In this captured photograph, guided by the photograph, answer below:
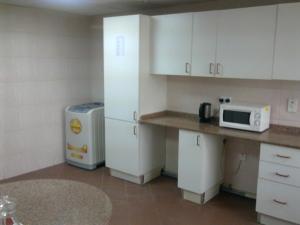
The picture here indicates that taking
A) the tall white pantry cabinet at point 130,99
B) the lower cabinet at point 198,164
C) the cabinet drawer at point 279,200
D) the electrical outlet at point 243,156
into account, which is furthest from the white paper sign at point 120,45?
the cabinet drawer at point 279,200

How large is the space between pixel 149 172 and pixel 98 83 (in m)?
1.72

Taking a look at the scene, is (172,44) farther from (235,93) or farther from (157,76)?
(235,93)

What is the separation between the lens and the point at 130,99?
12.1 feet

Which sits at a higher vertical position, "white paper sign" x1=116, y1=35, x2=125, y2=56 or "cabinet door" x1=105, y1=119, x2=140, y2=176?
"white paper sign" x1=116, y1=35, x2=125, y2=56

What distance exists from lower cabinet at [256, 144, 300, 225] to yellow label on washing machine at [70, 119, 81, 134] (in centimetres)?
254

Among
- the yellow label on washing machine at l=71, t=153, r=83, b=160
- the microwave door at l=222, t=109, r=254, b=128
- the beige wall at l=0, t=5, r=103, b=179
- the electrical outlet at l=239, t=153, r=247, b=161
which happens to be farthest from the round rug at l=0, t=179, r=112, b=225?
the yellow label on washing machine at l=71, t=153, r=83, b=160

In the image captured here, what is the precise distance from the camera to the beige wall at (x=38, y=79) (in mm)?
3893

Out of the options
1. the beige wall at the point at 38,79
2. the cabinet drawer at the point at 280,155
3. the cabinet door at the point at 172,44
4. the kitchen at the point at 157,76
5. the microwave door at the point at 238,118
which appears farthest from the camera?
the beige wall at the point at 38,79

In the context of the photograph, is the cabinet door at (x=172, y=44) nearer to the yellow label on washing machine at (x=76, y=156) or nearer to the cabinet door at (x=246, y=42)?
the cabinet door at (x=246, y=42)

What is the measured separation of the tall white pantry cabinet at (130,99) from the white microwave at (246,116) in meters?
0.98

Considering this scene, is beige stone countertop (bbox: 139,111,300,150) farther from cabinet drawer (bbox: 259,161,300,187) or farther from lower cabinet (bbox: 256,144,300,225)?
cabinet drawer (bbox: 259,161,300,187)

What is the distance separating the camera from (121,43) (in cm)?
368

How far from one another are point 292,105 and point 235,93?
0.62 m

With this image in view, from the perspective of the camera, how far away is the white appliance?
4258 millimetres
